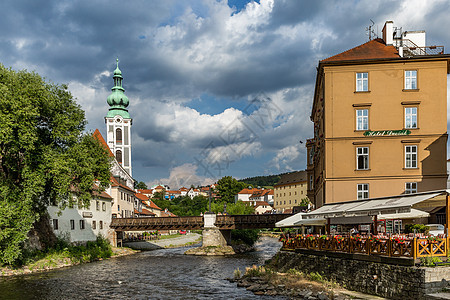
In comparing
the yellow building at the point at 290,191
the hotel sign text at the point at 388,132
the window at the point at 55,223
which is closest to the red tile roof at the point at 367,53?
the hotel sign text at the point at 388,132

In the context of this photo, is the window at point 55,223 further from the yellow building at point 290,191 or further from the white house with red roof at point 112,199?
the yellow building at point 290,191

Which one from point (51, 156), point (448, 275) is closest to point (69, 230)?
point (51, 156)

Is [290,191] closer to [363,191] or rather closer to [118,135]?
[118,135]

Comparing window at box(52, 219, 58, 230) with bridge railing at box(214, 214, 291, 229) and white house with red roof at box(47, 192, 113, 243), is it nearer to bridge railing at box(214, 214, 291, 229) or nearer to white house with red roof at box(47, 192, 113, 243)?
white house with red roof at box(47, 192, 113, 243)

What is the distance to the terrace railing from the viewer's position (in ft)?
51.7

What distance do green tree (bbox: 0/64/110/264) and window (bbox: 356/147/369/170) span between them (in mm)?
21840

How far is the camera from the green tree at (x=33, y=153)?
28.3 meters

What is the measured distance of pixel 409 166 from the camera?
3288 centimetres

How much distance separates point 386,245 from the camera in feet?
57.3

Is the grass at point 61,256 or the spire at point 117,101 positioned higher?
the spire at point 117,101

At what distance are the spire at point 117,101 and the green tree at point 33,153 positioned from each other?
77347mm

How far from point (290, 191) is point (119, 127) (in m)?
63.6

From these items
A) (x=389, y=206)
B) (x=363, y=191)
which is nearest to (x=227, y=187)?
(x=363, y=191)

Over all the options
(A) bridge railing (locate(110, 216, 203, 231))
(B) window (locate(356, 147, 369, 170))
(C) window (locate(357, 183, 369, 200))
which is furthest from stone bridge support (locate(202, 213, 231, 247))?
(B) window (locate(356, 147, 369, 170))
